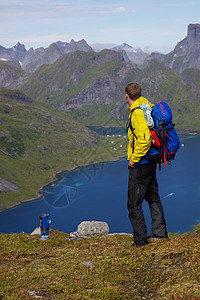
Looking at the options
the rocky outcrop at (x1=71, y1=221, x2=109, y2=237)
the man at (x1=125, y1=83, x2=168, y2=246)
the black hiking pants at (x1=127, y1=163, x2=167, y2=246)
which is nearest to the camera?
the man at (x1=125, y1=83, x2=168, y2=246)

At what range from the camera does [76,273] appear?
430 inches

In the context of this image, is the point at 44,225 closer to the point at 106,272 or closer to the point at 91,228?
the point at 91,228

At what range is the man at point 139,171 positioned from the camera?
12289 mm

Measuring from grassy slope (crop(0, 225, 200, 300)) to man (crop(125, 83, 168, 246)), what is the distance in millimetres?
1055

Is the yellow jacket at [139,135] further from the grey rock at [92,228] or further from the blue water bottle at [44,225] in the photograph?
the grey rock at [92,228]

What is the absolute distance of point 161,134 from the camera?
1238cm

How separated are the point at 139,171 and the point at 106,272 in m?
4.18

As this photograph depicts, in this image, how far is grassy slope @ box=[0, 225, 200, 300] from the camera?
9242 mm

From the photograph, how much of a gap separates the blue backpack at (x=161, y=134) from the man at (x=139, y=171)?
284mm

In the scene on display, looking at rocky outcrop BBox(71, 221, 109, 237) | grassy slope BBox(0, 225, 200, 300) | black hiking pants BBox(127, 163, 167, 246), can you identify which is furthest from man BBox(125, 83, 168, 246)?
rocky outcrop BBox(71, 221, 109, 237)

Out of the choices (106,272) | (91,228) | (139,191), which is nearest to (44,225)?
(139,191)

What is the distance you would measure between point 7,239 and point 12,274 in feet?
20.9

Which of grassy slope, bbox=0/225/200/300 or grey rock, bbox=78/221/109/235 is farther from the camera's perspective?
grey rock, bbox=78/221/109/235

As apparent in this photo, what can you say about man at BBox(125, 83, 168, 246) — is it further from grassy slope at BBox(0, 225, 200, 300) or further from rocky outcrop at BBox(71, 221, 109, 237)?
rocky outcrop at BBox(71, 221, 109, 237)
